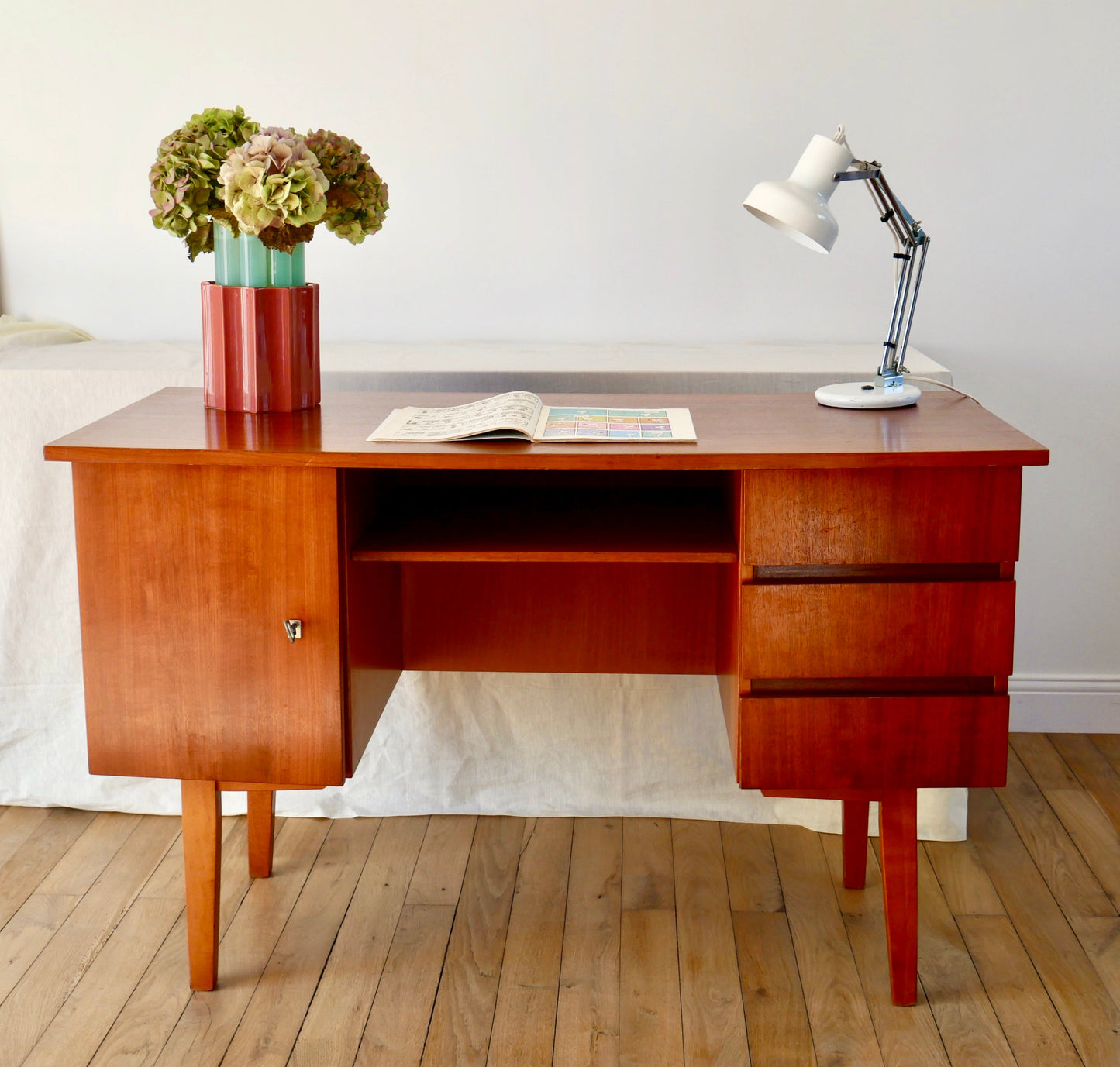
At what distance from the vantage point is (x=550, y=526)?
1473 millimetres

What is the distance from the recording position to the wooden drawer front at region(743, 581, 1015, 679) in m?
1.29

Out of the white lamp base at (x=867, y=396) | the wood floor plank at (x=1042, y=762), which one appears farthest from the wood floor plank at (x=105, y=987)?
the wood floor plank at (x=1042, y=762)

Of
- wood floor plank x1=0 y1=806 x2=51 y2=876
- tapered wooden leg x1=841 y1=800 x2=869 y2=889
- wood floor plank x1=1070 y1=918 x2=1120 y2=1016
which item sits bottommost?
wood floor plank x1=0 y1=806 x2=51 y2=876

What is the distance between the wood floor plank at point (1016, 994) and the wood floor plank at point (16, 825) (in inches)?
57.9

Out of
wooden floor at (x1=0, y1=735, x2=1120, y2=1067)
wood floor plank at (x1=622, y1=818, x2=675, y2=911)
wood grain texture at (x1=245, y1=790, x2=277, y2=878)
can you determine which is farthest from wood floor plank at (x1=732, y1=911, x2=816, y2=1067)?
wood grain texture at (x1=245, y1=790, x2=277, y2=878)

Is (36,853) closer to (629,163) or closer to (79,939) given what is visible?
(79,939)

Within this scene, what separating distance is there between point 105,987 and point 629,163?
61.4 inches

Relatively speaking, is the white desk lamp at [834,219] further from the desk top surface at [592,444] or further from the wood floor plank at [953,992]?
the wood floor plank at [953,992]

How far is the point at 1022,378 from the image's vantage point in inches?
83.8

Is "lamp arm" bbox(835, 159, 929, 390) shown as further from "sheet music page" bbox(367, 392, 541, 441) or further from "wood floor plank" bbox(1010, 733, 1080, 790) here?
"wood floor plank" bbox(1010, 733, 1080, 790)

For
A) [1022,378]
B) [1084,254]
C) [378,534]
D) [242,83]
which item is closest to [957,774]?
[378,534]

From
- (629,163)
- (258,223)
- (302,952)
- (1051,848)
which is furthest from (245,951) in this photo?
(629,163)

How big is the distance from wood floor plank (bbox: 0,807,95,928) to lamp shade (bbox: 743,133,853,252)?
143 cm

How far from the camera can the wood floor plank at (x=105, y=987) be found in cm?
138
